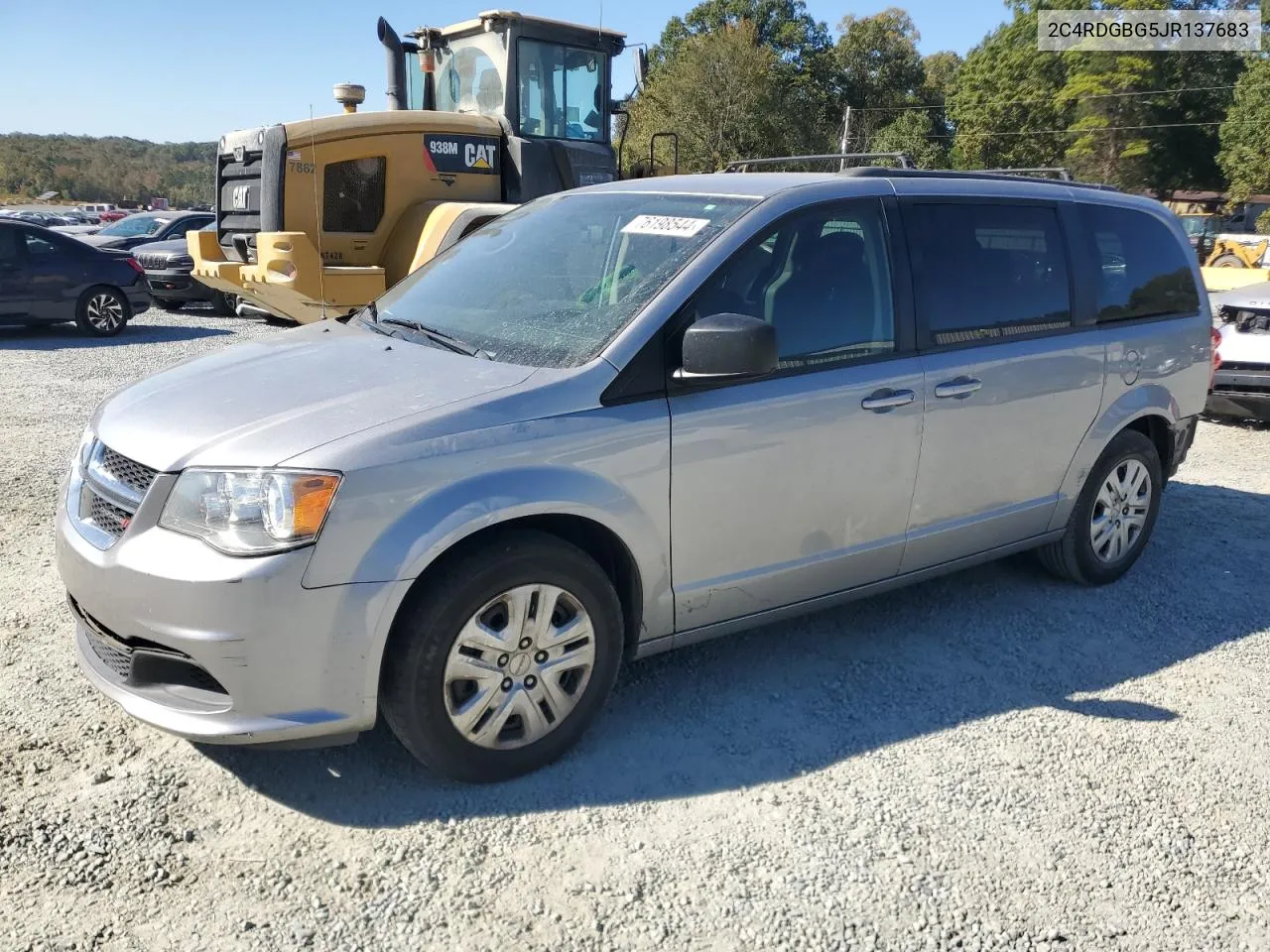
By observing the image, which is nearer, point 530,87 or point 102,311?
point 530,87

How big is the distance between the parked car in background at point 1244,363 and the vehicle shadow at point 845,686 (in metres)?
3.46

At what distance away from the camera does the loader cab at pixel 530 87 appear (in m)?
9.64

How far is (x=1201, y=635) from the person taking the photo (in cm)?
448

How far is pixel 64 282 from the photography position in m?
13.1

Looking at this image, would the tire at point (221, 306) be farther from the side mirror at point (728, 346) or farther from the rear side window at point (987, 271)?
the side mirror at point (728, 346)

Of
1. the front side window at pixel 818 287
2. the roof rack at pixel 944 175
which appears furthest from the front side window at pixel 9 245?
the front side window at pixel 818 287

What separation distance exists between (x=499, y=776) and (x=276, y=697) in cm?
73

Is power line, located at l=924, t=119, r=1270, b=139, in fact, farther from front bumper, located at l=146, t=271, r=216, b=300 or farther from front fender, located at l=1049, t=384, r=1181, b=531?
front fender, located at l=1049, t=384, r=1181, b=531

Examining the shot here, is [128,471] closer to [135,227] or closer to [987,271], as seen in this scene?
[987,271]

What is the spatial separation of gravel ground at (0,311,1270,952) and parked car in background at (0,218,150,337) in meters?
10.1

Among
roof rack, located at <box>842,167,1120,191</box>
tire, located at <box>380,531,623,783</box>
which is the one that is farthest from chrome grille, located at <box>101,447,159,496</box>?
roof rack, located at <box>842,167,1120,191</box>

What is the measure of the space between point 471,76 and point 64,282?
21.6ft

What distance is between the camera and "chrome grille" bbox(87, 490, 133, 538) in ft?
9.79

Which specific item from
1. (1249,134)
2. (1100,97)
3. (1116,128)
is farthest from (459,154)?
(1249,134)
